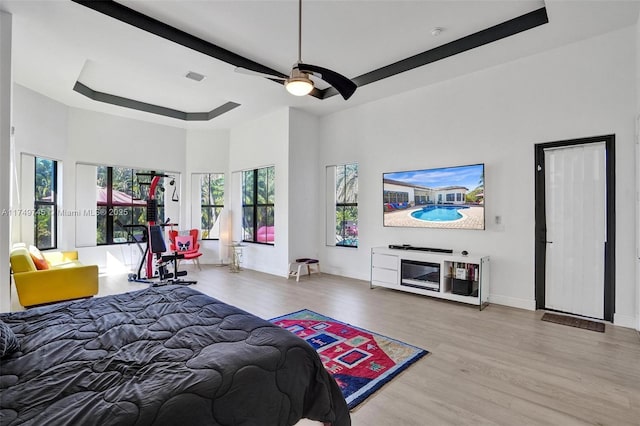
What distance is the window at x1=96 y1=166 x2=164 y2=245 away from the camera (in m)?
6.57

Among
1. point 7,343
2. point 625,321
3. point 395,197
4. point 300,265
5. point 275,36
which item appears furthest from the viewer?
point 300,265

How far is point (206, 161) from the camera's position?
762cm

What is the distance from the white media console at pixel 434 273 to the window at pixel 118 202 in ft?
15.8

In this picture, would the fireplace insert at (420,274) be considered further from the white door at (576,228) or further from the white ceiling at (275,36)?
the white ceiling at (275,36)

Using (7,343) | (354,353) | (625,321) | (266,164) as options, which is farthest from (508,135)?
(7,343)

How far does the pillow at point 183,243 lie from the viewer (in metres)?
6.37

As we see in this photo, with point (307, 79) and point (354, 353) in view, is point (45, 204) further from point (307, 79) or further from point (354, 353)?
point (354, 353)

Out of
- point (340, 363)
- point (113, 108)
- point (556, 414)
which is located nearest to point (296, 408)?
point (340, 363)

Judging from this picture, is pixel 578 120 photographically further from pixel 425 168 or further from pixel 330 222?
pixel 330 222

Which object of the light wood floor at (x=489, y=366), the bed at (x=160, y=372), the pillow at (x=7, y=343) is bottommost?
the light wood floor at (x=489, y=366)

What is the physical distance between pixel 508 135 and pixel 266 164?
13.9 ft

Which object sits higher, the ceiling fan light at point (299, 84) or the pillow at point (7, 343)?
the ceiling fan light at point (299, 84)

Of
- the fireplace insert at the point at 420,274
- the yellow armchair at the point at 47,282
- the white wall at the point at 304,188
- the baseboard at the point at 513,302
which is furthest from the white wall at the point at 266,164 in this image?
the baseboard at the point at 513,302

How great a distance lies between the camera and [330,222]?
642cm
